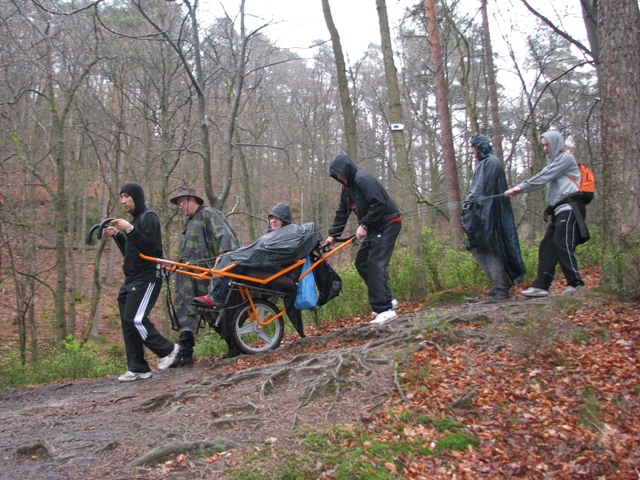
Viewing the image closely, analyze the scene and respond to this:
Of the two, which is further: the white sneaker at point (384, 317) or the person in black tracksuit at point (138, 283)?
the white sneaker at point (384, 317)

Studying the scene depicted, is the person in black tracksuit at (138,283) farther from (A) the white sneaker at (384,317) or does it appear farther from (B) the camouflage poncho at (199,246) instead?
(A) the white sneaker at (384,317)

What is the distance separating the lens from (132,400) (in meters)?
5.02

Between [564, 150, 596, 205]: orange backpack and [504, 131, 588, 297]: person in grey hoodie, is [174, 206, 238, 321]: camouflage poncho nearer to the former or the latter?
[504, 131, 588, 297]: person in grey hoodie

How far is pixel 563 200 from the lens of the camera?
6.14 metres

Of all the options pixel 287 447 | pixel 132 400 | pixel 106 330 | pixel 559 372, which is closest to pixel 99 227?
pixel 132 400

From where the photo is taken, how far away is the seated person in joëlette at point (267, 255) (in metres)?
5.93

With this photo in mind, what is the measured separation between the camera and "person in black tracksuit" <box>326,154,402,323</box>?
6.14 metres

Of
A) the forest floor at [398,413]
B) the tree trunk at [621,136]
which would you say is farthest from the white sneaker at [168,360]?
the tree trunk at [621,136]

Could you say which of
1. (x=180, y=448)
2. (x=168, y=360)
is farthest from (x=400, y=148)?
(x=180, y=448)

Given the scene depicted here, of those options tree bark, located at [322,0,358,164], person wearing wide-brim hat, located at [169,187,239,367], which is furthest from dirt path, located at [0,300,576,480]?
tree bark, located at [322,0,358,164]

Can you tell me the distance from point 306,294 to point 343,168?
151cm

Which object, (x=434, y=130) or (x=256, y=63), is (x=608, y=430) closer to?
(x=256, y=63)

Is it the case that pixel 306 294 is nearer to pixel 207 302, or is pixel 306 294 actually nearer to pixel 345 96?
pixel 207 302

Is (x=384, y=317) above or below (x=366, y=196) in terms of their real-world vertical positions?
below
